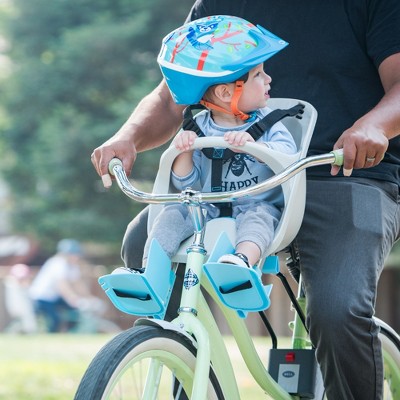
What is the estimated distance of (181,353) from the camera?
2.93 m

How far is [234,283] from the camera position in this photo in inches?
114

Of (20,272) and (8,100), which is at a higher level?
(8,100)

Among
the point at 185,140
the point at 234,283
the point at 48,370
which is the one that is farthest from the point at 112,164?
the point at 48,370

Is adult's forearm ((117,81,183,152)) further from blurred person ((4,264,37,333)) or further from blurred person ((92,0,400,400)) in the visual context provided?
blurred person ((4,264,37,333))

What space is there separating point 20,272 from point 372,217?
58.0ft

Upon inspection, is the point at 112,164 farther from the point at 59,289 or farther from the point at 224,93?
the point at 59,289

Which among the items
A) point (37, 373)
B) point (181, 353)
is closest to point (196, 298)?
point (181, 353)

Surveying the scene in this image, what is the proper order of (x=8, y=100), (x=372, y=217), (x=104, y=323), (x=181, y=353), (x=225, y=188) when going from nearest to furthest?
(x=181, y=353) < (x=225, y=188) < (x=372, y=217) < (x=104, y=323) < (x=8, y=100)

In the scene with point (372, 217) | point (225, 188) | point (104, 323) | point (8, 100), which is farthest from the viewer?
point (8, 100)

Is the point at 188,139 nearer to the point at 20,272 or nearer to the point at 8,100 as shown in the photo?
the point at 20,272

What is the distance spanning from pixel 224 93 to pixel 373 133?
0.44m

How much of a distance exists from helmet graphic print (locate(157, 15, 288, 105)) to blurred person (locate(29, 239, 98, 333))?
1507 cm

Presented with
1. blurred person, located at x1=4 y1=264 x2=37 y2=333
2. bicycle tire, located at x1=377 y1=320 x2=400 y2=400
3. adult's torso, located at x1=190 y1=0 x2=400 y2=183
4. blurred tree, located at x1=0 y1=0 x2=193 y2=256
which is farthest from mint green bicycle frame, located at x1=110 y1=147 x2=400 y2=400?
blurred tree, located at x1=0 y1=0 x2=193 y2=256

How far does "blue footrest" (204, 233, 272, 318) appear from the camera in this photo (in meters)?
2.85
